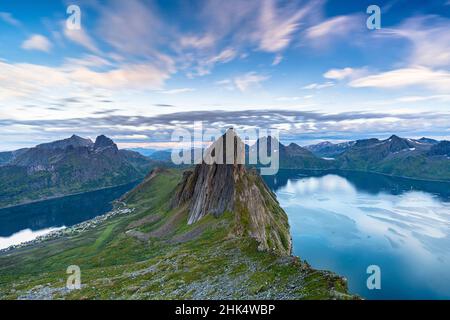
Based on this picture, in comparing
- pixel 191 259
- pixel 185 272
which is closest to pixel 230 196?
pixel 191 259

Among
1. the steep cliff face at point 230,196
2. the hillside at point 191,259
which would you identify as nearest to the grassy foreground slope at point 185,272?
the hillside at point 191,259

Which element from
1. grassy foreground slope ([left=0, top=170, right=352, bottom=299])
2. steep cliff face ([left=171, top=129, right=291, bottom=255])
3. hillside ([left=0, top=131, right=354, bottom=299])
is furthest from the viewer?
steep cliff face ([left=171, top=129, right=291, bottom=255])

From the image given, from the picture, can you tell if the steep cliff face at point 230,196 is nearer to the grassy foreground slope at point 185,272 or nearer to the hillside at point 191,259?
the hillside at point 191,259

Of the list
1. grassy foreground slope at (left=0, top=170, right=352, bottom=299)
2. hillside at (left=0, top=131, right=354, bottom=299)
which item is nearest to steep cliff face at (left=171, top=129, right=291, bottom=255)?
hillside at (left=0, top=131, right=354, bottom=299)

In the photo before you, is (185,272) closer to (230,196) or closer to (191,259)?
(191,259)

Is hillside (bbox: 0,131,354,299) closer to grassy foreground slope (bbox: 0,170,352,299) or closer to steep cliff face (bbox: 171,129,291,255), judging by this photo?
grassy foreground slope (bbox: 0,170,352,299)

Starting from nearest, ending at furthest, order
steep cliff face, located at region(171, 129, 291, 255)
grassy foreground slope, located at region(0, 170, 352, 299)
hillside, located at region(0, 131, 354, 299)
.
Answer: grassy foreground slope, located at region(0, 170, 352, 299)
hillside, located at region(0, 131, 354, 299)
steep cliff face, located at region(171, 129, 291, 255)
